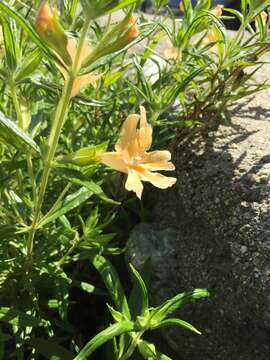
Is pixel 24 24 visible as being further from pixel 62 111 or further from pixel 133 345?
pixel 133 345

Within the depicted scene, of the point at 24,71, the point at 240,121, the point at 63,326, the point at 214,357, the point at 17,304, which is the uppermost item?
the point at 24,71

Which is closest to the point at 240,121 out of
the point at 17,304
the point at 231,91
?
the point at 231,91

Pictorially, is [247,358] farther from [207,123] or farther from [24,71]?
[24,71]

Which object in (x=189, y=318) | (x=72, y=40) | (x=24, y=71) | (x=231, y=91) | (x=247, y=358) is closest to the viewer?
(x=72, y=40)

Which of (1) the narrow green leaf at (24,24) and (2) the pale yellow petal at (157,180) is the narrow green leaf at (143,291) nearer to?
(2) the pale yellow petal at (157,180)

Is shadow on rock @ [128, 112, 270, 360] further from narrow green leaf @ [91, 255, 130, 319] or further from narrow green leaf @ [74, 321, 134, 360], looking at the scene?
narrow green leaf @ [74, 321, 134, 360]

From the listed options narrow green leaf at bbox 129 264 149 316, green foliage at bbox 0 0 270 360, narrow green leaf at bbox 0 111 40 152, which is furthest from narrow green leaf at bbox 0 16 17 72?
narrow green leaf at bbox 129 264 149 316

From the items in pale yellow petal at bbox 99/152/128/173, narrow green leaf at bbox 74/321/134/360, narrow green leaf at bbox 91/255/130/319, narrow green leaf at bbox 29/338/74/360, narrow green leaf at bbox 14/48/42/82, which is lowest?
narrow green leaf at bbox 29/338/74/360

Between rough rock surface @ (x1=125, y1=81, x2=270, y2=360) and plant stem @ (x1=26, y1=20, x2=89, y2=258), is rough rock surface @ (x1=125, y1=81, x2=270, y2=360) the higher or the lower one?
the lower one
